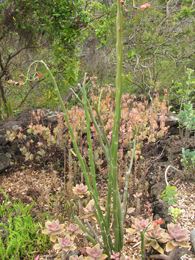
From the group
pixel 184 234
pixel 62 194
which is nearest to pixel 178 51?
pixel 62 194

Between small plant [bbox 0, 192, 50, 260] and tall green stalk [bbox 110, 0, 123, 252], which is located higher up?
tall green stalk [bbox 110, 0, 123, 252]

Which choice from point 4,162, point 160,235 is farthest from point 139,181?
point 4,162

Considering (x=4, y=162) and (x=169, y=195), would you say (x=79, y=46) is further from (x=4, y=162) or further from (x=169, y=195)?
(x=169, y=195)

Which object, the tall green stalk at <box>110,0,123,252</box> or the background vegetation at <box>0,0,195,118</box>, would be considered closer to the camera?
the tall green stalk at <box>110,0,123,252</box>

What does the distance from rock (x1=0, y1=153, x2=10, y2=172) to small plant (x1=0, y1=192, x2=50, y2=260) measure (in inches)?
37.3

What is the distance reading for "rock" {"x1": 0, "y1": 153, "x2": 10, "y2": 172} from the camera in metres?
4.33

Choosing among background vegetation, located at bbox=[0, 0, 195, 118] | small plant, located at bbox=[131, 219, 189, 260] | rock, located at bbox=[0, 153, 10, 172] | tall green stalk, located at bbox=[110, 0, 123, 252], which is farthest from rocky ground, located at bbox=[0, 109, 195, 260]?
background vegetation, located at bbox=[0, 0, 195, 118]

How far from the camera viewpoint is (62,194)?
3.62 metres

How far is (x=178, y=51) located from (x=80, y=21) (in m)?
3.26

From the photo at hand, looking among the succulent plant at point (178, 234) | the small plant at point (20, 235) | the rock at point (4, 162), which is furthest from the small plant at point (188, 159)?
the rock at point (4, 162)

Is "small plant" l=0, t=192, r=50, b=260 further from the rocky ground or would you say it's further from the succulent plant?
the succulent plant

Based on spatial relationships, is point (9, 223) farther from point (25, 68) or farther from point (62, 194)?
point (25, 68)

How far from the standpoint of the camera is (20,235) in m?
3.04

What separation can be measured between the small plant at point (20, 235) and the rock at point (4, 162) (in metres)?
0.95
